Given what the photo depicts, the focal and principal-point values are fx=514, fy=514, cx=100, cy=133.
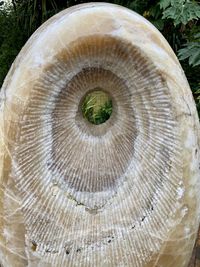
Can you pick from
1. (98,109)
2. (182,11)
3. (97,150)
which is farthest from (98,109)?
(97,150)

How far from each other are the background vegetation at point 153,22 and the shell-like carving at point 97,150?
36.2 inches

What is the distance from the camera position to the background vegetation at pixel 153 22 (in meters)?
2.37

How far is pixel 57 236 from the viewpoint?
1.41 m

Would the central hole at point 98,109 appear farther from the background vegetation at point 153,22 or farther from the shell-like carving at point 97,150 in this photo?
the shell-like carving at point 97,150

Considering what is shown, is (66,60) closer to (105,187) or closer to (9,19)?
(105,187)

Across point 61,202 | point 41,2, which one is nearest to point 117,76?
point 61,202

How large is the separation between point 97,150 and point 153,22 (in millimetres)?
1485

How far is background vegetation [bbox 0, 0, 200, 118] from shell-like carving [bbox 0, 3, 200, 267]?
919mm

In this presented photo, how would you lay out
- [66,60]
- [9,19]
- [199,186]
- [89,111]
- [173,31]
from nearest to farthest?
[66,60] → [199,186] → [89,111] → [173,31] → [9,19]

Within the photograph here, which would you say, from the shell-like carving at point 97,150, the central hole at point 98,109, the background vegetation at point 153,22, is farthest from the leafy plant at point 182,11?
the shell-like carving at point 97,150

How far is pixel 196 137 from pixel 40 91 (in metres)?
0.44

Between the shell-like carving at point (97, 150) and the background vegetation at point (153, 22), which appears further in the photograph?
the background vegetation at point (153, 22)

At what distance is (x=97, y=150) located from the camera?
4.81 ft

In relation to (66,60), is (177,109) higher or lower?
lower
